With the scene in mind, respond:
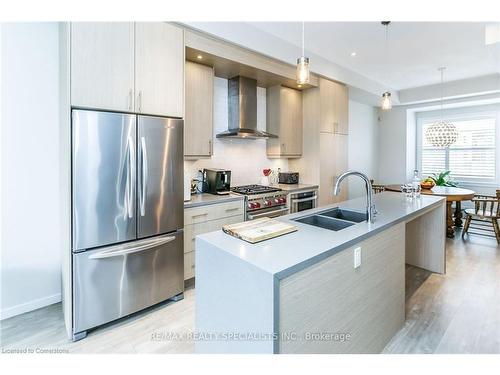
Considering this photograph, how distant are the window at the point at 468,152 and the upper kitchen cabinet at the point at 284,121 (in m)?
3.91

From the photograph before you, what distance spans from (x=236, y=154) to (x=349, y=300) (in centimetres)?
268

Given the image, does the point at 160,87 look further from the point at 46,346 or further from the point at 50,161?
the point at 46,346

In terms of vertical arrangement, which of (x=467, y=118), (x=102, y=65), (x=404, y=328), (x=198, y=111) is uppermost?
(x=467, y=118)

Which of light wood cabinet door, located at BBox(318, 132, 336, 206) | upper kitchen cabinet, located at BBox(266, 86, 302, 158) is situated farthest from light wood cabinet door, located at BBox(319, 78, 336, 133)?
upper kitchen cabinet, located at BBox(266, 86, 302, 158)

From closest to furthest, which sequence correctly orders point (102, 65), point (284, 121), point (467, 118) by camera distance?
1. point (102, 65)
2. point (284, 121)
3. point (467, 118)

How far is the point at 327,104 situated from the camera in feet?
13.7

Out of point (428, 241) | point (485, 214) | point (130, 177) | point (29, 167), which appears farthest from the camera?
point (485, 214)

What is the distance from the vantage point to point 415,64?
4.31 metres

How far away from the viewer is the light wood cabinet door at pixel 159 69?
2.25 metres

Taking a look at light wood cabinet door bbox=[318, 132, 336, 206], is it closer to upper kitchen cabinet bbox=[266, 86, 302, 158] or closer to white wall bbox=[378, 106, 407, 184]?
upper kitchen cabinet bbox=[266, 86, 302, 158]

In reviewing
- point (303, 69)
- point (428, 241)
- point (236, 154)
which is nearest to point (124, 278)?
point (303, 69)

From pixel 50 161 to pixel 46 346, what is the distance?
146cm

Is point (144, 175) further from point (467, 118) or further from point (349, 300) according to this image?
point (467, 118)

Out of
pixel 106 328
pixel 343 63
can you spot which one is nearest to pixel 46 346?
pixel 106 328
